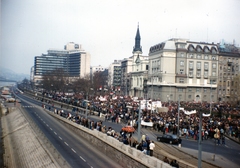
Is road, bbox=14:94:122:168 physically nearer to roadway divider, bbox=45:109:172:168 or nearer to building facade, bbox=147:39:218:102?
roadway divider, bbox=45:109:172:168

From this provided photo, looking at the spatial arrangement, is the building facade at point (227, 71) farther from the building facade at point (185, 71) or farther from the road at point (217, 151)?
the road at point (217, 151)

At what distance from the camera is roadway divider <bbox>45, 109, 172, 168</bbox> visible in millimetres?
13873

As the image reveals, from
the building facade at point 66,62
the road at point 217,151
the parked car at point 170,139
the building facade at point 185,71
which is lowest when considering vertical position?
the road at point 217,151

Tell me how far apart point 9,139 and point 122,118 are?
1347cm

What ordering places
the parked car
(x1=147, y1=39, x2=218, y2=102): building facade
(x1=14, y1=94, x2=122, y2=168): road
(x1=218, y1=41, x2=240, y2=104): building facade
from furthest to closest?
(x1=218, y1=41, x2=240, y2=104): building facade → (x1=147, y1=39, x2=218, y2=102): building facade → the parked car → (x1=14, y1=94, x2=122, y2=168): road

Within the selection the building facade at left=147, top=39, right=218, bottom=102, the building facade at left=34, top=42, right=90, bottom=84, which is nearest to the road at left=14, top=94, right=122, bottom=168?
the building facade at left=147, top=39, right=218, bottom=102

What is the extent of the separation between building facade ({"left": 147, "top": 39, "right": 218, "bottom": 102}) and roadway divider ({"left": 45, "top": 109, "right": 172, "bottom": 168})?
26.2m

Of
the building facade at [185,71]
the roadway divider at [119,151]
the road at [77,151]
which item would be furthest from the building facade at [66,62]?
the roadway divider at [119,151]

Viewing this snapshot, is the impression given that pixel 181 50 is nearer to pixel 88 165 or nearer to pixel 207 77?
pixel 207 77

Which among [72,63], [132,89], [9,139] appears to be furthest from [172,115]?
[72,63]

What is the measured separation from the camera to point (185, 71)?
52.7 metres

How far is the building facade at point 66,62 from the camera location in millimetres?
130625

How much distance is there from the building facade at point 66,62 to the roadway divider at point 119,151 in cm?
10506

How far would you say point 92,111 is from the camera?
41.1 meters
